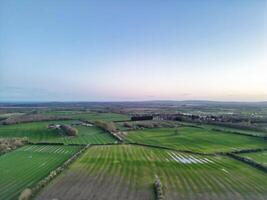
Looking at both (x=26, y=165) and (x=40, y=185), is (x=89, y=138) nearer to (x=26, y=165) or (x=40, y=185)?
(x=26, y=165)

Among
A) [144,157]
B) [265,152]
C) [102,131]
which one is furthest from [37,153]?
[265,152]

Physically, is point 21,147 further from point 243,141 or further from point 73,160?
point 243,141

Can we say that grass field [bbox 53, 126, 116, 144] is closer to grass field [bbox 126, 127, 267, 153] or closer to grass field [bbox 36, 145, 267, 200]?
grass field [bbox 126, 127, 267, 153]

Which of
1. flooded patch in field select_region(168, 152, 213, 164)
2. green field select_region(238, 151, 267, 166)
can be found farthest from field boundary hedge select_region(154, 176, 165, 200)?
green field select_region(238, 151, 267, 166)

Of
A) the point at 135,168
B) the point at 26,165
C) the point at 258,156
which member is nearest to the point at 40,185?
the point at 26,165

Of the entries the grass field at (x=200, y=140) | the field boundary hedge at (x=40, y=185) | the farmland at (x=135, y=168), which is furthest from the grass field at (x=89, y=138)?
the field boundary hedge at (x=40, y=185)

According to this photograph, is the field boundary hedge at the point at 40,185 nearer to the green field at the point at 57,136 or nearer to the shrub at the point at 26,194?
Result: the shrub at the point at 26,194

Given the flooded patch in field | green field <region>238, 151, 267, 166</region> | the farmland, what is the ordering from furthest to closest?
the flooded patch in field < green field <region>238, 151, 267, 166</region> < the farmland
